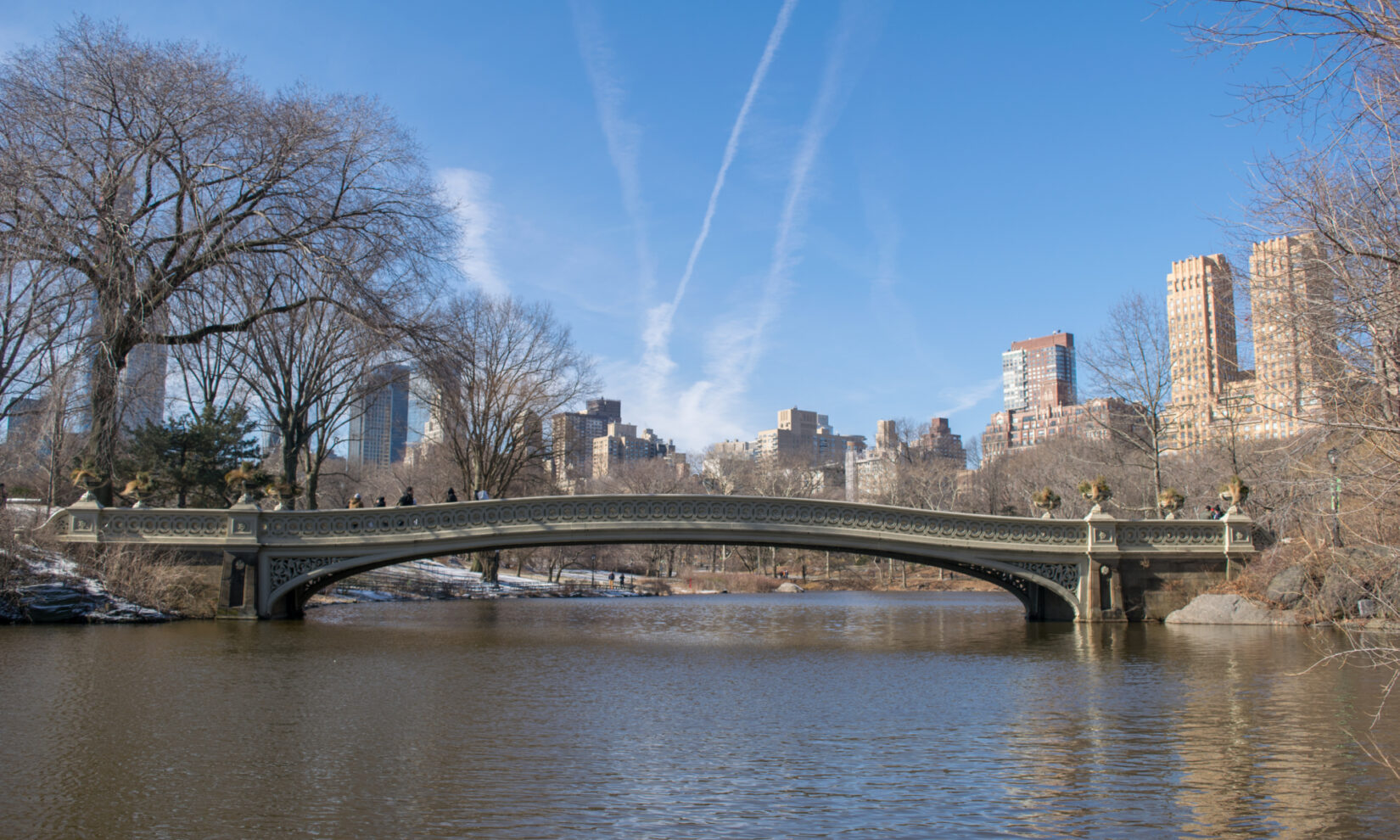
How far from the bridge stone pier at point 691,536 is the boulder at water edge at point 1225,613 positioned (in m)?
0.55

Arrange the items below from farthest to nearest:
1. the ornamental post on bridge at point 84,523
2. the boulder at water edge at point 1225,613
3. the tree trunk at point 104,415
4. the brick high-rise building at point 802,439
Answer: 1. the brick high-rise building at point 802,439
2. the boulder at water edge at point 1225,613
3. the ornamental post on bridge at point 84,523
4. the tree trunk at point 104,415

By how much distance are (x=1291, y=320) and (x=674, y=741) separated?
6.77m

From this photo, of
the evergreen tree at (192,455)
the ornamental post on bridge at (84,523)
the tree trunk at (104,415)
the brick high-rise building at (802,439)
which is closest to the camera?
the tree trunk at (104,415)

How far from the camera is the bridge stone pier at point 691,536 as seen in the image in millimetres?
23391

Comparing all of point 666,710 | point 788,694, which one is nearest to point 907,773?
point 666,710

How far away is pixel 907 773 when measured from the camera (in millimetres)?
8875

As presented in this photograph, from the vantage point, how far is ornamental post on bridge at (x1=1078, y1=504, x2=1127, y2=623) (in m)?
24.8

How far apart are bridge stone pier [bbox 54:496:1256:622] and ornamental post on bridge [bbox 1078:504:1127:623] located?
0.03m

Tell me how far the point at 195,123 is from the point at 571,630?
13896mm

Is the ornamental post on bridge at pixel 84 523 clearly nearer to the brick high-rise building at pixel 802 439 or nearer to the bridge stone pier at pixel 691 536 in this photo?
the bridge stone pier at pixel 691 536

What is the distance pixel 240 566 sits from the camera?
2338 cm

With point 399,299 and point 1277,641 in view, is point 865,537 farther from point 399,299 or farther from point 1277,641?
point 399,299

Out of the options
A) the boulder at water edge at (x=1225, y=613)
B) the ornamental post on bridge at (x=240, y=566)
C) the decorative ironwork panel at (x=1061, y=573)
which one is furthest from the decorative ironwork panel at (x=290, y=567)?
the boulder at water edge at (x=1225, y=613)

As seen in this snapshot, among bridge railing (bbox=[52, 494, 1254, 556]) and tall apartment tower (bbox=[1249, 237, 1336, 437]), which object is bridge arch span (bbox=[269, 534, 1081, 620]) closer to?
bridge railing (bbox=[52, 494, 1254, 556])
